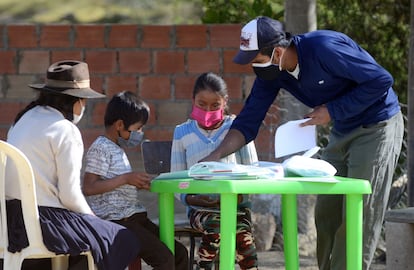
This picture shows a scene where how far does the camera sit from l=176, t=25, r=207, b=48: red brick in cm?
752

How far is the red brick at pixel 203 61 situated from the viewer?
752cm

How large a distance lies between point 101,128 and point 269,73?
8.52ft

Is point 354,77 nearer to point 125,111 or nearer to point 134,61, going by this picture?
point 125,111

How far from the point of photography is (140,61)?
7527 mm

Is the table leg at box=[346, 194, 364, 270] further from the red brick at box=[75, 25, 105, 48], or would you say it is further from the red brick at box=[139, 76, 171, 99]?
the red brick at box=[75, 25, 105, 48]

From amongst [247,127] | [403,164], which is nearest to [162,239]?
[247,127]

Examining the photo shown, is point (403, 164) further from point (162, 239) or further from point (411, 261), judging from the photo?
point (162, 239)

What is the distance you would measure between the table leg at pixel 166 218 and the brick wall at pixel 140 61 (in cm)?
259

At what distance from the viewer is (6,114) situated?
24.7 ft

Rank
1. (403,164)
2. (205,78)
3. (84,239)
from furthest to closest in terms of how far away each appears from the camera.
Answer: (403,164) → (205,78) → (84,239)

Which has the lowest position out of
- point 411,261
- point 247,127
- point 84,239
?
point 411,261

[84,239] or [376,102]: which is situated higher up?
[376,102]

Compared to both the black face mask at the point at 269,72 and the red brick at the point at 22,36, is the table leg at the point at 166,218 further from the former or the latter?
the red brick at the point at 22,36

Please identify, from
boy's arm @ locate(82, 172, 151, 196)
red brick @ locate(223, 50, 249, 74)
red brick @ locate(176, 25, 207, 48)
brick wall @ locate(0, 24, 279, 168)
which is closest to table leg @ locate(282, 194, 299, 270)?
boy's arm @ locate(82, 172, 151, 196)
